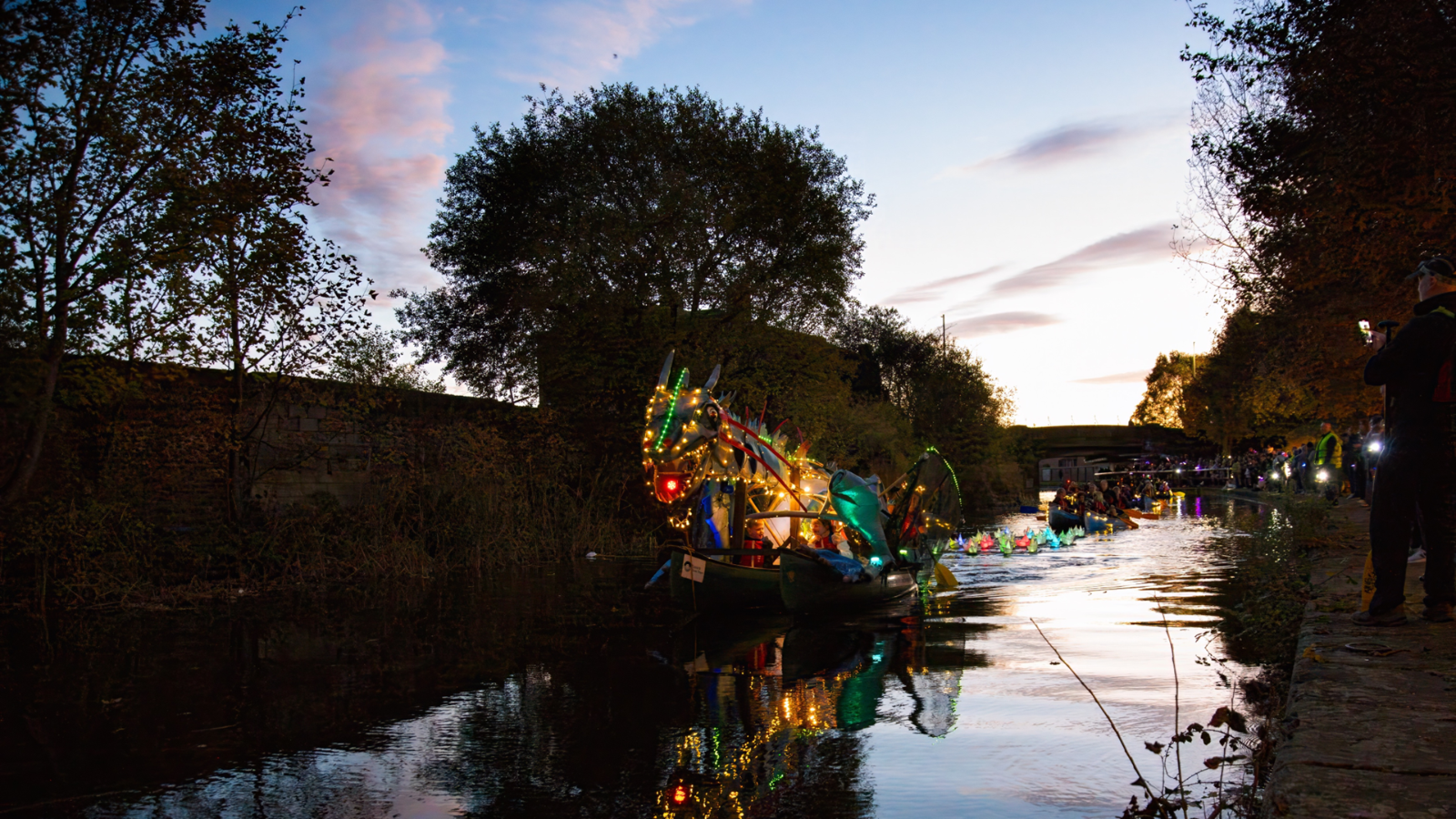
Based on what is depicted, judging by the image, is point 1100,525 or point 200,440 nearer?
point 200,440

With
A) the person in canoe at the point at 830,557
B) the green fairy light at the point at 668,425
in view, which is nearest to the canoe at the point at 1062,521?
the person in canoe at the point at 830,557

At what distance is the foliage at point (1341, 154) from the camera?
1108 cm

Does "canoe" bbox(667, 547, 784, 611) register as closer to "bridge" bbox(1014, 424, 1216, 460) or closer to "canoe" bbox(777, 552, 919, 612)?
"canoe" bbox(777, 552, 919, 612)

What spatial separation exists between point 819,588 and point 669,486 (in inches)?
89.8

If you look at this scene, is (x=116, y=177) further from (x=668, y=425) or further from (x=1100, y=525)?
(x=1100, y=525)

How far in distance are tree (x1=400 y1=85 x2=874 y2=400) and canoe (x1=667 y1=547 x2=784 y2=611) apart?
45.3 feet

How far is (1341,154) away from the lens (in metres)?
12.7

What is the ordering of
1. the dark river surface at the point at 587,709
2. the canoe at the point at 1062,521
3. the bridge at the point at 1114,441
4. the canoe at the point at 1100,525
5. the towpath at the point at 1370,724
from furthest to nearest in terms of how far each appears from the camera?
the bridge at the point at 1114,441 < the canoe at the point at 1100,525 < the canoe at the point at 1062,521 < the dark river surface at the point at 587,709 < the towpath at the point at 1370,724

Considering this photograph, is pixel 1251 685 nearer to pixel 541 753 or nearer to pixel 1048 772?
pixel 1048 772

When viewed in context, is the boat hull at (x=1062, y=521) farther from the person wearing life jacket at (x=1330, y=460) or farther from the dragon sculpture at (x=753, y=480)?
the dragon sculpture at (x=753, y=480)

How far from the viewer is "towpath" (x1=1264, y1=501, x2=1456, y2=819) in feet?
11.6

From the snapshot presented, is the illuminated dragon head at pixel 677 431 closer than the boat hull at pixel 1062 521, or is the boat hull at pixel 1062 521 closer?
the illuminated dragon head at pixel 677 431

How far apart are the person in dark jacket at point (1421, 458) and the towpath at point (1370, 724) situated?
274 millimetres

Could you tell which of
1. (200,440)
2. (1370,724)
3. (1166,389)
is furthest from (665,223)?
(1166,389)
